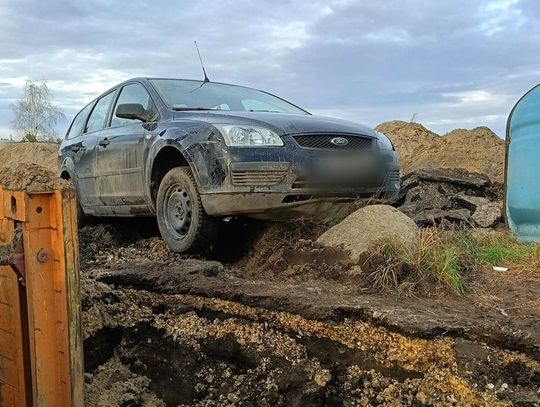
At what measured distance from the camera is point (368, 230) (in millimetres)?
4516

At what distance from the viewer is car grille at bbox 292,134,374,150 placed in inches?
184

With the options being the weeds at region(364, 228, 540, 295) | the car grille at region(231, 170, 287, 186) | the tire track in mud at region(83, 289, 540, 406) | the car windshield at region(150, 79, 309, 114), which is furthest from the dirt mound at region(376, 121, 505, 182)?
the tire track in mud at region(83, 289, 540, 406)

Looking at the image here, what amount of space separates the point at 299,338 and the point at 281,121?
201cm

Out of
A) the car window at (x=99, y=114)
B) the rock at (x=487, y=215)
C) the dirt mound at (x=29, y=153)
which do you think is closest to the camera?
the rock at (x=487, y=215)

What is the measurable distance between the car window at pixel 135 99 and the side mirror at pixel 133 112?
59 mm

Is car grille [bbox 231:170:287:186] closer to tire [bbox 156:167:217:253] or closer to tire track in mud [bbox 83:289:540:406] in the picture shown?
tire [bbox 156:167:217:253]

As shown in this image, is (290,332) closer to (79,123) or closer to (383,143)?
(383,143)

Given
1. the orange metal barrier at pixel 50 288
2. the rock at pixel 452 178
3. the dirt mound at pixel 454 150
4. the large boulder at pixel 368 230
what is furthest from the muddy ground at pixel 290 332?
the dirt mound at pixel 454 150

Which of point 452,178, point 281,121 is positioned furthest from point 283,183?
point 452,178

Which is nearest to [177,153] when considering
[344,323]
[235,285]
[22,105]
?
[235,285]

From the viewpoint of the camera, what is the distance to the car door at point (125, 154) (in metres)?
5.41

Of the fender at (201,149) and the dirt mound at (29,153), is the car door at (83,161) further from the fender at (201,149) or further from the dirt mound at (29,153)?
the dirt mound at (29,153)

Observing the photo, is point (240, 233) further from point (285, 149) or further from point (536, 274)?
point (536, 274)

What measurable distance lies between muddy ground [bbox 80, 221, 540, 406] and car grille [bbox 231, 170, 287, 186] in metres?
0.58
